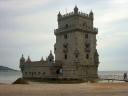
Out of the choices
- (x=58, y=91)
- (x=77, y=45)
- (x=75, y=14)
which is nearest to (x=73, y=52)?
(x=77, y=45)

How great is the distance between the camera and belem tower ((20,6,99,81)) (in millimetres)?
67750

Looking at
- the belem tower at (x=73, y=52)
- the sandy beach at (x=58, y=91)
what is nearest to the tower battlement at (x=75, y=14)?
the belem tower at (x=73, y=52)

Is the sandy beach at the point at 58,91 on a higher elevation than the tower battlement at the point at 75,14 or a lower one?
lower

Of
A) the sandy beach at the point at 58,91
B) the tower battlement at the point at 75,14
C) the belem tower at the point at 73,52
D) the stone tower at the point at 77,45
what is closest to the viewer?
the sandy beach at the point at 58,91

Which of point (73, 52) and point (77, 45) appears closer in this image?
point (77, 45)

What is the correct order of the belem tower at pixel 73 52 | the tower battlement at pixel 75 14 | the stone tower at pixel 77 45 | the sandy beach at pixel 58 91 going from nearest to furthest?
the sandy beach at pixel 58 91
the stone tower at pixel 77 45
the belem tower at pixel 73 52
the tower battlement at pixel 75 14

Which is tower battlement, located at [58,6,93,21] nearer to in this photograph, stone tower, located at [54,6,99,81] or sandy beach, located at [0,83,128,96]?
stone tower, located at [54,6,99,81]

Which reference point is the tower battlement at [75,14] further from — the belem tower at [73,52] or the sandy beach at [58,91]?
the sandy beach at [58,91]

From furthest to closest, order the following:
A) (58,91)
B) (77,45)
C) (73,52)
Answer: (73,52) < (77,45) < (58,91)

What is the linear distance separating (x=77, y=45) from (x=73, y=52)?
2.11 m

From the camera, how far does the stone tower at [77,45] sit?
2663 inches

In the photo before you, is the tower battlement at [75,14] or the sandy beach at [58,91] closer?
the sandy beach at [58,91]

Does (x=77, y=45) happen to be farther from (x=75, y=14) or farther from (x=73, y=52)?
(x=75, y=14)

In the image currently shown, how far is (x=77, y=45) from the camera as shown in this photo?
221 feet
